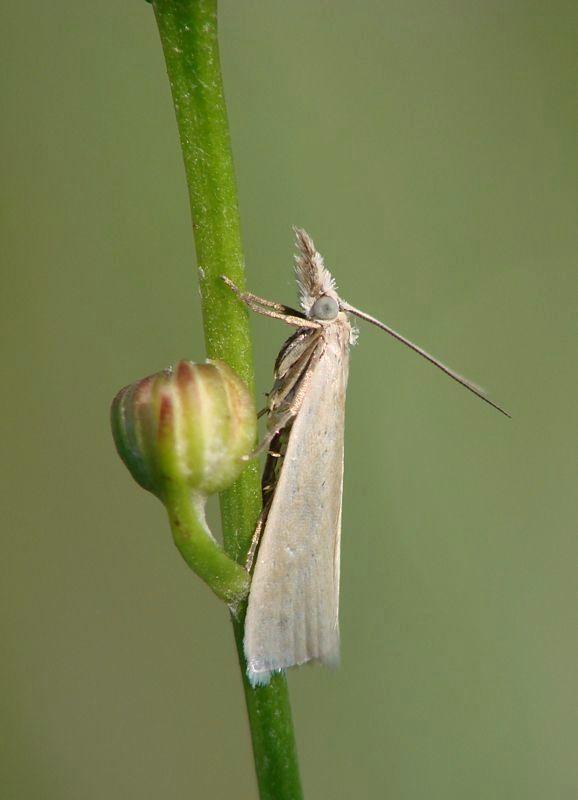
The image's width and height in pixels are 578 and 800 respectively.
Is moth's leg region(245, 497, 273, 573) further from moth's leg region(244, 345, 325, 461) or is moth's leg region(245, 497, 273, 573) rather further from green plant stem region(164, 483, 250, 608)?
moth's leg region(244, 345, 325, 461)

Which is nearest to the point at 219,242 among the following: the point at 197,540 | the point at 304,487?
the point at 197,540

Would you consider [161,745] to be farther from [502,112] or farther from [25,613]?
[502,112]

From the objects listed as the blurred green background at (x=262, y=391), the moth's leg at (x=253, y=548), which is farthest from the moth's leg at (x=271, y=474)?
the blurred green background at (x=262, y=391)

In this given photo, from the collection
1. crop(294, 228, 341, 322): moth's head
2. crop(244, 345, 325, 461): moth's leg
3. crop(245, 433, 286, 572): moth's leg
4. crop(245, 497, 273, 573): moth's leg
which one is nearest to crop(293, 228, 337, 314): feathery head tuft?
crop(294, 228, 341, 322): moth's head

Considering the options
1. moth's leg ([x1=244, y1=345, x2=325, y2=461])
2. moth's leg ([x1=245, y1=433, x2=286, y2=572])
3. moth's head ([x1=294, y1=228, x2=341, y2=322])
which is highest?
moth's head ([x1=294, y1=228, x2=341, y2=322])

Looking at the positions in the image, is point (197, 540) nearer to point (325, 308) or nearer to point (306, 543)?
point (306, 543)

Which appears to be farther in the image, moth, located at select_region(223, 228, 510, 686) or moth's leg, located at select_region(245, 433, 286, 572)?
moth's leg, located at select_region(245, 433, 286, 572)

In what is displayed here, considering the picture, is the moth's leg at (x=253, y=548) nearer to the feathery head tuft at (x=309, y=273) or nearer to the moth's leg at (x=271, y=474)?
the moth's leg at (x=271, y=474)
